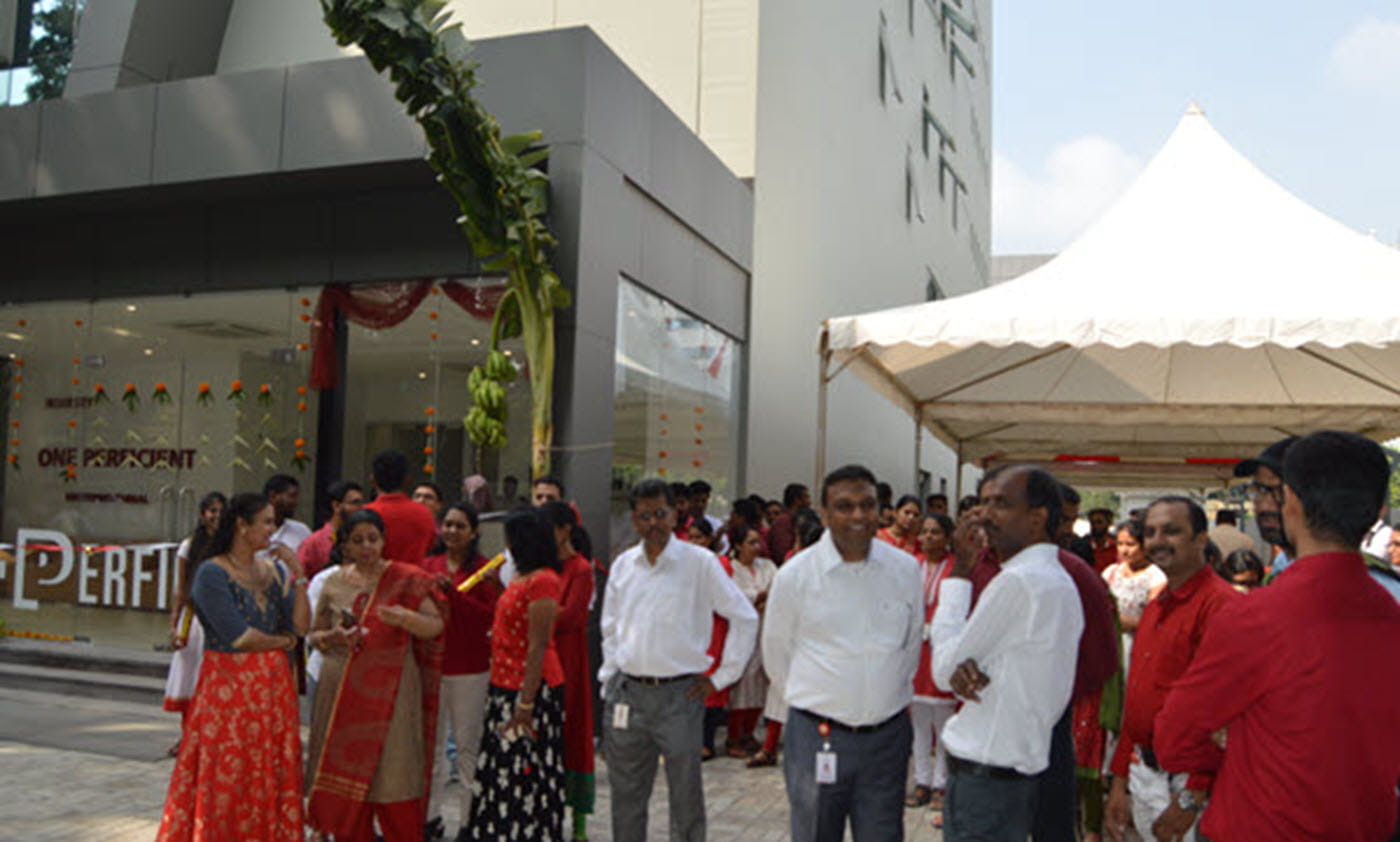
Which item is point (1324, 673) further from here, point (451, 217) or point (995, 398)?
point (995, 398)

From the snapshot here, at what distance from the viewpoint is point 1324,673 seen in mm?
2492

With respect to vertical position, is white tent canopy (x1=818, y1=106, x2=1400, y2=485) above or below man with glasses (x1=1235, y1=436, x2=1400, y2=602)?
above

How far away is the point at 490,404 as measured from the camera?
28.9 ft

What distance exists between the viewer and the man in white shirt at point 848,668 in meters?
3.94

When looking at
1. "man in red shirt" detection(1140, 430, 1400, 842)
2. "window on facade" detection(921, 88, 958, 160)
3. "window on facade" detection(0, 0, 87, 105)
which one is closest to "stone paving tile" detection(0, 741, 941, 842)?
"man in red shirt" detection(1140, 430, 1400, 842)

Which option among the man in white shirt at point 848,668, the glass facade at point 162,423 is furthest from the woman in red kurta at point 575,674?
the glass facade at point 162,423

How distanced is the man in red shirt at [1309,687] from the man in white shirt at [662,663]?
2.53m

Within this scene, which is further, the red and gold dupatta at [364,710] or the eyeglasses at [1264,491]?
the red and gold dupatta at [364,710]

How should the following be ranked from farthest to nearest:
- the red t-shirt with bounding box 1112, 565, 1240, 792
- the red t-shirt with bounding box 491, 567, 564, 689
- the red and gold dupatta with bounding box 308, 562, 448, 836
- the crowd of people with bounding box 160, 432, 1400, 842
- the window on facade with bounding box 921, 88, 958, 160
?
the window on facade with bounding box 921, 88, 958, 160 → the red t-shirt with bounding box 491, 567, 564, 689 → the red and gold dupatta with bounding box 308, 562, 448, 836 → the red t-shirt with bounding box 1112, 565, 1240, 792 → the crowd of people with bounding box 160, 432, 1400, 842

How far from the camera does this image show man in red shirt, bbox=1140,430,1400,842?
2479 millimetres

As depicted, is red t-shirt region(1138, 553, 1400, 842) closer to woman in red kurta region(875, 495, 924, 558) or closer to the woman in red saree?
the woman in red saree

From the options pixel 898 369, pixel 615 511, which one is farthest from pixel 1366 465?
pixel 898 369

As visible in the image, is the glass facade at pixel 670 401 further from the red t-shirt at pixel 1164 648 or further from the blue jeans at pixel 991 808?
the blue jeans at pixel 991 808

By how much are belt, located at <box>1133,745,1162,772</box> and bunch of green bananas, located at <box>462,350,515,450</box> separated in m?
5.62
